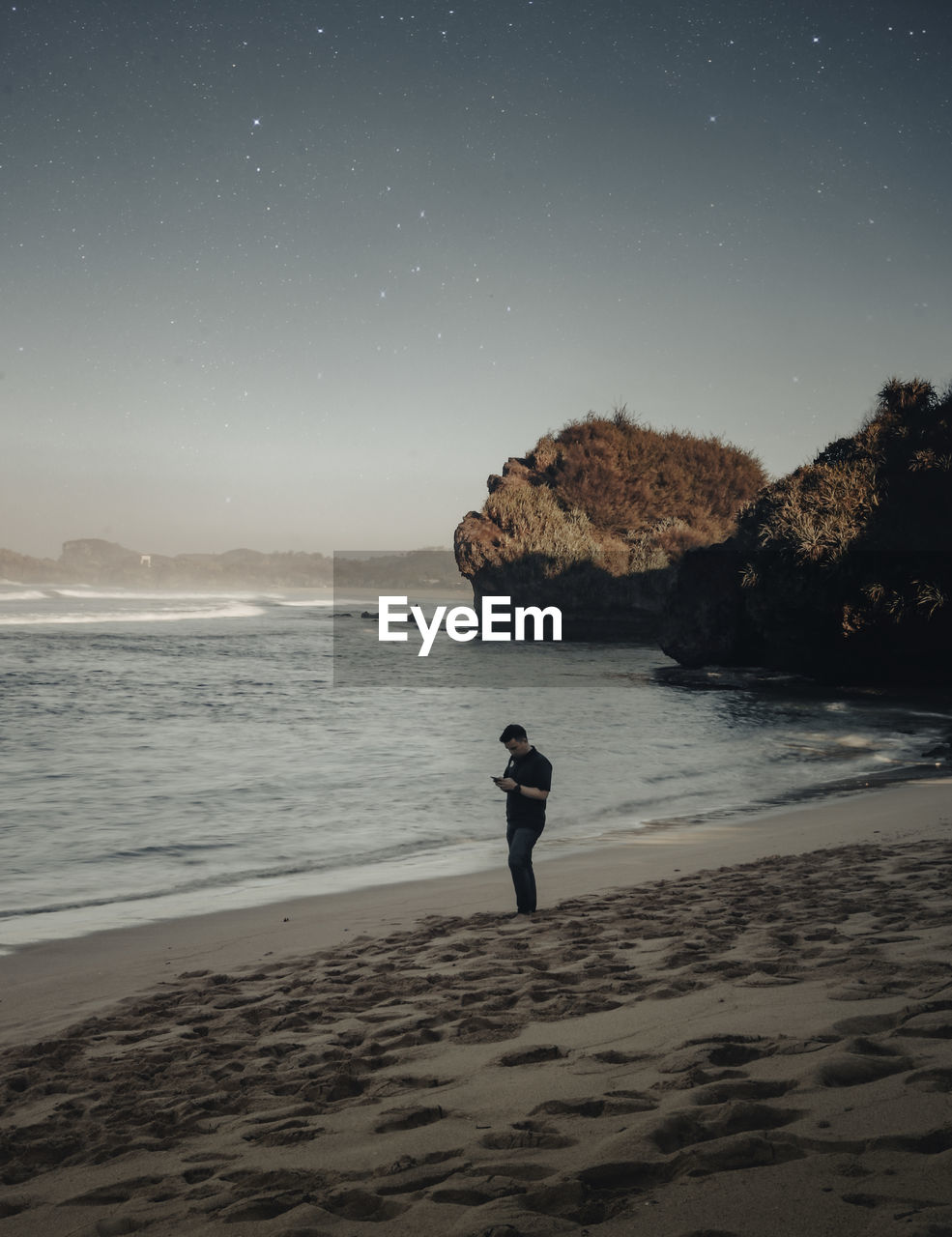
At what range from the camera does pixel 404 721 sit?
22.5m

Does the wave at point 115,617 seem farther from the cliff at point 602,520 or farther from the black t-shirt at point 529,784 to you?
the black t-shirt at point 529,784

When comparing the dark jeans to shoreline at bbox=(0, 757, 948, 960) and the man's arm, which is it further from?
shoreline at bbox=(0, 757, 948, 960)

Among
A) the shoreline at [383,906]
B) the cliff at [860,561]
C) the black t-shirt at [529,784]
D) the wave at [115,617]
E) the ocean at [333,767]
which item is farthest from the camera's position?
the wave at [115,617]

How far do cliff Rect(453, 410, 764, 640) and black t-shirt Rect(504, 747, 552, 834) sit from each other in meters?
56.3

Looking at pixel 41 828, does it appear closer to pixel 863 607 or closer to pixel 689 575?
pixel 863 607

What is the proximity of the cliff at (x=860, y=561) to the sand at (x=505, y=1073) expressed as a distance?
935 inches

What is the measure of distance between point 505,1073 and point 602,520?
74.2 m

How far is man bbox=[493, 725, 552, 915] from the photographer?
6.97 metres

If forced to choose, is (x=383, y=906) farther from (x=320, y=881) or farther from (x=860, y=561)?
(x=860, y=561)

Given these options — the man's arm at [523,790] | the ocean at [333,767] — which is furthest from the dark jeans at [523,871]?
the ocean at [333,767]

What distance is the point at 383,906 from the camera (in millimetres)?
7680

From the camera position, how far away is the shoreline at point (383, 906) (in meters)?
5.77

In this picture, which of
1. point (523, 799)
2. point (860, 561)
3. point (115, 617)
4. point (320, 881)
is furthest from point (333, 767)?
point (115, 617)

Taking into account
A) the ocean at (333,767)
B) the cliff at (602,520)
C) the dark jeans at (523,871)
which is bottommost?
the ocean at (333,767)
